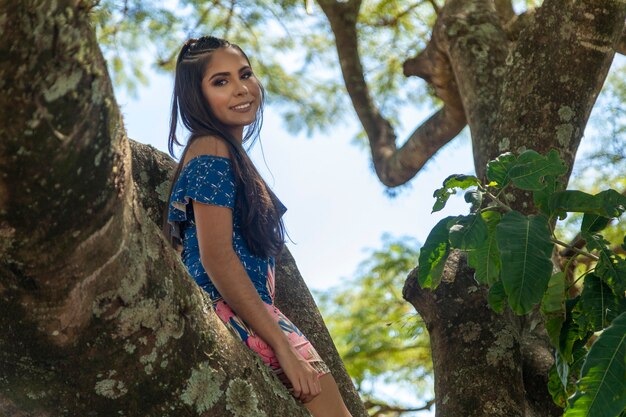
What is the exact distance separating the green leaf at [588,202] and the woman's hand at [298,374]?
64cm

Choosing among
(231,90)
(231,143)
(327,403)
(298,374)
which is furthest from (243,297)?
(231,90)

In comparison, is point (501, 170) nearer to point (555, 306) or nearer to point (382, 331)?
point (555, 306)

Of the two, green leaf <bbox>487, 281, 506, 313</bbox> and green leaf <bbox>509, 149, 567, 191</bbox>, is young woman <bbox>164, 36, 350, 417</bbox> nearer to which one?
green leaf <bbox>487, 281, 506, 313</bbox>

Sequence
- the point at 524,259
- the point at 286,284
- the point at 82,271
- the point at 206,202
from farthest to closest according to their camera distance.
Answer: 1. the point at 286,284
2. the point at 206,202
3. the point at 524,259
4. the point at 82,271

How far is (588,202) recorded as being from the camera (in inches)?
83.1

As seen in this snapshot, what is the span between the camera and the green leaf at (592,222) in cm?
222

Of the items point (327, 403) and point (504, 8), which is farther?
point (504, 8)

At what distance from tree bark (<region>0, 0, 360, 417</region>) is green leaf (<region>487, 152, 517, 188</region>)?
685 millimetres

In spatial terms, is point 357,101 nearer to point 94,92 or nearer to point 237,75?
point 237,75

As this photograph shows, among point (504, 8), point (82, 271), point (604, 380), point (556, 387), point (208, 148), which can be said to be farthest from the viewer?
point (504, 8)

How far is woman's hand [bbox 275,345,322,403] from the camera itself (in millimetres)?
2152

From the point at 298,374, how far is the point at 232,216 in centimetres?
40

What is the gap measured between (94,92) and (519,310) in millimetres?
1010

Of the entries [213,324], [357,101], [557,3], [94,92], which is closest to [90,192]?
[94,92]
